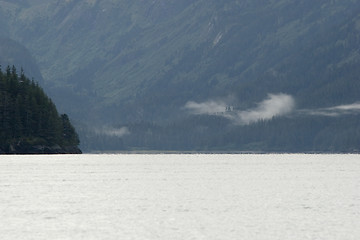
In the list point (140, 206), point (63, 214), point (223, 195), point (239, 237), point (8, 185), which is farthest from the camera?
point (8, 185)

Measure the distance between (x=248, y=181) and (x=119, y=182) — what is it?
24.2m

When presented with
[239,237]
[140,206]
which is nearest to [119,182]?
[140,206]

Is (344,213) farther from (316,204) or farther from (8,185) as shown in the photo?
(8,185)

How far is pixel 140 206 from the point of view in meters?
102

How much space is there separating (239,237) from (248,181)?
249 ft

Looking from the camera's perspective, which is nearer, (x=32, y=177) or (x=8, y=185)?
(x=8, y=185)

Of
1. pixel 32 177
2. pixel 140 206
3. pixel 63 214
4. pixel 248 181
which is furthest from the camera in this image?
pixel 32 177

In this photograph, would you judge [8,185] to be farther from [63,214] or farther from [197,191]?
[63,214]

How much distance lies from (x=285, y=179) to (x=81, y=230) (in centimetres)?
8550

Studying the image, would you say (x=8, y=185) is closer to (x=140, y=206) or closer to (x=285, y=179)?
(x=140, y=206)

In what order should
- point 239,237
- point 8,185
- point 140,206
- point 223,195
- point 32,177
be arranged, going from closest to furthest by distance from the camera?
point 239,237 < point 140,206 < point 223,195 < point 8,185 < point 32,177

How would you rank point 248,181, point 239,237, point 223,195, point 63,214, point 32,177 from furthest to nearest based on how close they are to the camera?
point 32,177 → point 248,181 → point 223,195 → point 63,214 → point 239,237

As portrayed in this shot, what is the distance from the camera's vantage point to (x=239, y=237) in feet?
250

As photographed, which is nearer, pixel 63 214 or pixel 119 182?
pixel 63 214
